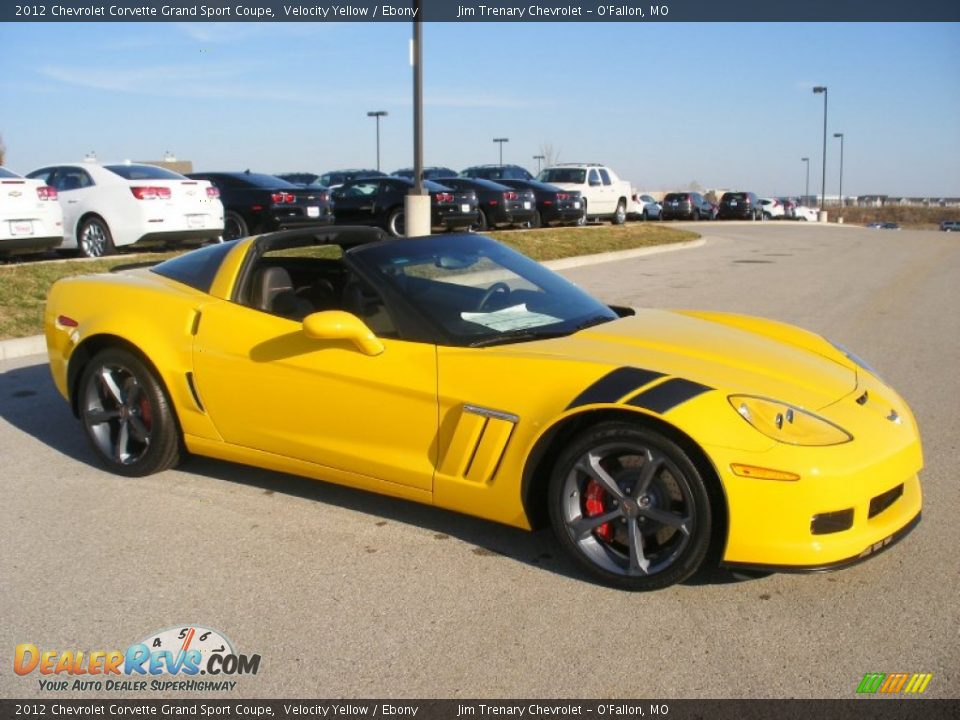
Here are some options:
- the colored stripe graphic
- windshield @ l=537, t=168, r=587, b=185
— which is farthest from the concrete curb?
the colored stripe graphic

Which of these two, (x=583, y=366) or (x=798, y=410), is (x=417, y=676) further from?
(x=798, y=410)

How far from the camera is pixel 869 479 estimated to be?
356 cm

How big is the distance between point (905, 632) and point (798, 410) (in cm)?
85

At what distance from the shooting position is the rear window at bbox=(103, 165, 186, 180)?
45.1 ft

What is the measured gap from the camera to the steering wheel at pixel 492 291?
466 cm

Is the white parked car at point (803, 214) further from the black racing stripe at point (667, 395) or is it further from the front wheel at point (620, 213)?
the black racing stripe at point (667, 395)

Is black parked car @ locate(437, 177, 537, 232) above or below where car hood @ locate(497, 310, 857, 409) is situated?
above

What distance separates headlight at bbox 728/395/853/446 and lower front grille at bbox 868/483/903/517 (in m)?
0.25

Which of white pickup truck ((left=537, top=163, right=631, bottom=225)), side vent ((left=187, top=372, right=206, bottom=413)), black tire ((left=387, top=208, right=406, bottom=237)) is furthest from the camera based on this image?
white pickup truck ((left=537, top=163, right=631, bottom=225))

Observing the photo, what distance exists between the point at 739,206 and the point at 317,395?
4454 centimetres

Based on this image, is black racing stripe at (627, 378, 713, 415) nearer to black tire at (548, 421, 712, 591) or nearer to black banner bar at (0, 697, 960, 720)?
black tire at (548, 421, 712, 591)

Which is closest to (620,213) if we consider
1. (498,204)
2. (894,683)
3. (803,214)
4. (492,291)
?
(498,204)

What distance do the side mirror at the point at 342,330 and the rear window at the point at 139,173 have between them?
10475 mm

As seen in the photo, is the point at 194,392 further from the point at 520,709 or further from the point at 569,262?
the point at 569,262
